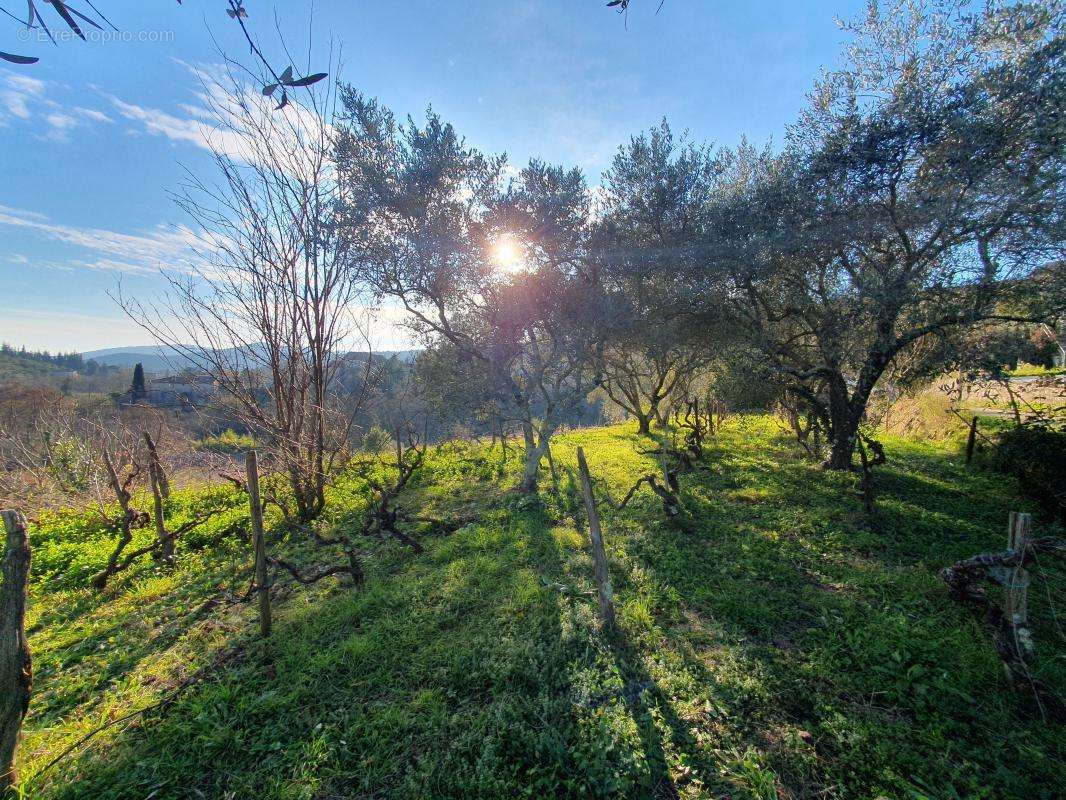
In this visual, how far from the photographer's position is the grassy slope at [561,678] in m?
2.88

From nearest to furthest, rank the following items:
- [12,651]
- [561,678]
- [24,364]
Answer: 1. [12,651]
2. [561,678]
3. [24,364]

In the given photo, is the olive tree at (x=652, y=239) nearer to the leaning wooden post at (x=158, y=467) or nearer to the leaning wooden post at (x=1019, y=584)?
the leaning wooden post at (x=1019, y=584)

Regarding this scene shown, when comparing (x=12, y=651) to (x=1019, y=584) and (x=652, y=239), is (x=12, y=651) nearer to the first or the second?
(x=1019, y=584)

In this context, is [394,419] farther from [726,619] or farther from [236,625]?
[726,619]

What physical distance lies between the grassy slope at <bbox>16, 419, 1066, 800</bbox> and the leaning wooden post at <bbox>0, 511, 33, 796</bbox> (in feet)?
1.75

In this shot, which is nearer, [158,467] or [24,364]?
[158,467]

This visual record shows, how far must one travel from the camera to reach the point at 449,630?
15.2ft

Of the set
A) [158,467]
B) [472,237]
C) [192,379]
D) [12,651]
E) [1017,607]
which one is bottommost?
[1017,607]

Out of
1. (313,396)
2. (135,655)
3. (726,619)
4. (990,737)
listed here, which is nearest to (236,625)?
(135,655)

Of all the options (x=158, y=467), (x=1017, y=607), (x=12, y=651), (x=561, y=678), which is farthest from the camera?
(x=158, y=467)

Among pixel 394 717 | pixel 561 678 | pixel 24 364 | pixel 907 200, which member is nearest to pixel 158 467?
pixel 394 717

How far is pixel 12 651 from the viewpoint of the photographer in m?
2.57

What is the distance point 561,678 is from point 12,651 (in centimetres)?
414

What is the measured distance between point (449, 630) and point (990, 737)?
16.2 feet
